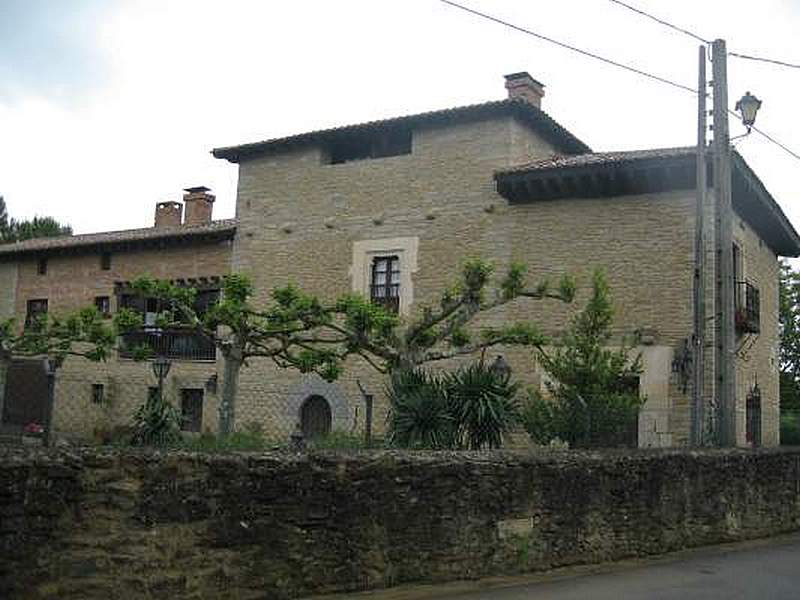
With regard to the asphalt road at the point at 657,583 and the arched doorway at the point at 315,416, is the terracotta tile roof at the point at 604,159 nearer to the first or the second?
the arched doorway at the point at 315,416

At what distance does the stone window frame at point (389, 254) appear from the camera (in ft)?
73.5

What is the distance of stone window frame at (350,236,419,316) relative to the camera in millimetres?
22391

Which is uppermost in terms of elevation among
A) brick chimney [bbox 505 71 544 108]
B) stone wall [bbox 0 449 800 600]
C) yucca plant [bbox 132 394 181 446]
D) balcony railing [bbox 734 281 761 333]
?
brick chimney [bbox 505 71 544 108]

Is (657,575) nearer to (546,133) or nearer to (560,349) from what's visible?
(560,349)

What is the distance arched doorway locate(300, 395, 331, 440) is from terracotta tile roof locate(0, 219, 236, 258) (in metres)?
5.75

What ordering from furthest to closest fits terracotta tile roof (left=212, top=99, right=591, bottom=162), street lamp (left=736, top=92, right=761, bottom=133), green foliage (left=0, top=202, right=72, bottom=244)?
green foliage (left=0, top=202, right=72, bottom=244), terracotta tile roof (left=212, top=99, right=591, bottom=162), street lamp (left=736, top=92, right=761, bottom=133)

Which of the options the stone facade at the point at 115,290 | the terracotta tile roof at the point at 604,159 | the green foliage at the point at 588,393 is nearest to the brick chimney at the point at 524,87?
the terracotta tile roof at the point at 604,159

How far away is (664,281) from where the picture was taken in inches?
746

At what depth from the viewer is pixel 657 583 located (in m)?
8.13

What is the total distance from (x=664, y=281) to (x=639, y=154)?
297 cm

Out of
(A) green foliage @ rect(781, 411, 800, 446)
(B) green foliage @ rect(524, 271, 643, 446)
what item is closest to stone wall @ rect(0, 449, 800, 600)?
(B) green foliage @ rect(524, 271, 643, 446)

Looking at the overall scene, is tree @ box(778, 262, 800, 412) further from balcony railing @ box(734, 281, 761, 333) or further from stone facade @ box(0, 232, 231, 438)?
stone facade @ box(0, 232, 231, 438)

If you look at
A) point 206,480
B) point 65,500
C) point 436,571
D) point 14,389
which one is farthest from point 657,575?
point 14,389

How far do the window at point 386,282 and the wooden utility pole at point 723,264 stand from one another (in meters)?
10.6
